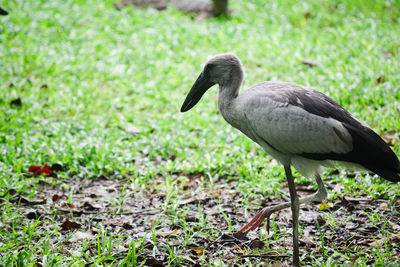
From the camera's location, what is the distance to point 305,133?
3.51 m

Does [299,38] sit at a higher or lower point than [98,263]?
higher

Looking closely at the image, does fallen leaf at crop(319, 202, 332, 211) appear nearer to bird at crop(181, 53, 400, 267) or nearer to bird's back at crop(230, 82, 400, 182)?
bird at crop(181, 53, 400, 267)

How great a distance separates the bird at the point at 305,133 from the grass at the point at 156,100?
2.20 feet

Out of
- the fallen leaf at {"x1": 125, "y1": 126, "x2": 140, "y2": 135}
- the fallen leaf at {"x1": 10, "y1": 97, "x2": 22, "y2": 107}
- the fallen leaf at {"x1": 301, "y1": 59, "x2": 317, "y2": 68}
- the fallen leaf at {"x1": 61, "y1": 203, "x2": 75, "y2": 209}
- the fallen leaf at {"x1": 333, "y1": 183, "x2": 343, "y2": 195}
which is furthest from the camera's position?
the fallen leaf at {"x1": 301, "y1": 59, "x2": 317, "y2": 68}

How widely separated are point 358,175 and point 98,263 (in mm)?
2851

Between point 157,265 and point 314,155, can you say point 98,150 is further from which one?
point 314,155

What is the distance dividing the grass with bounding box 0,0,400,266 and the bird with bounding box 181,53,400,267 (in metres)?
0.67

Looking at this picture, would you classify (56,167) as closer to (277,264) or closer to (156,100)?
(156,100)

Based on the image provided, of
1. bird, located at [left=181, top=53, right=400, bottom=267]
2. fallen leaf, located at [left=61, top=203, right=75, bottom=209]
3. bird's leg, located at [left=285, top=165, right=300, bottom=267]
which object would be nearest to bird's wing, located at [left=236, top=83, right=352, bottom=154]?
bird, located at [left=181, top=53, right=400, bottom=267]

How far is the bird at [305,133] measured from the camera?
3484 millimetres

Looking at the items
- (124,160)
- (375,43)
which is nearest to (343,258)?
(124,160)

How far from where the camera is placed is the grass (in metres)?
4.02

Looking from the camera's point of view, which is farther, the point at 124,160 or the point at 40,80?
the point at 40,80

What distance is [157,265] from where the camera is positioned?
353cm
